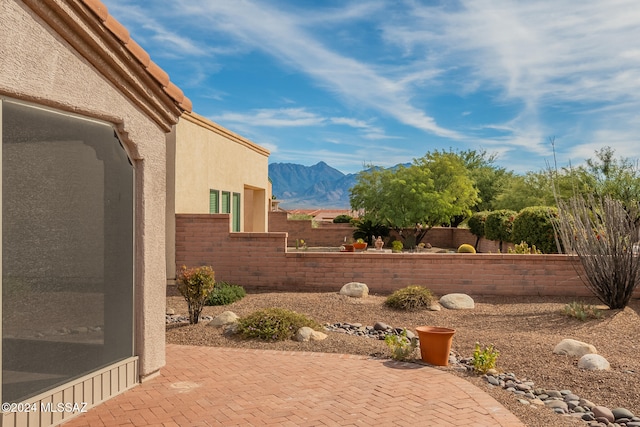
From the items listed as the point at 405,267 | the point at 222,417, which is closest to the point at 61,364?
the point at 222,417

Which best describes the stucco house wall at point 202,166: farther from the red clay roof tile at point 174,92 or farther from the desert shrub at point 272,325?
the red clay roof tile at point 174,92

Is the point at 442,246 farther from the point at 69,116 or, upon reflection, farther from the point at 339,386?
the point at 69,116

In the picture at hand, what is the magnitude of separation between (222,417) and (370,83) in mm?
47107

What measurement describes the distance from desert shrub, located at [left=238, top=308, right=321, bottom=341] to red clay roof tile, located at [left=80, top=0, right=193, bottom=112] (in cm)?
374

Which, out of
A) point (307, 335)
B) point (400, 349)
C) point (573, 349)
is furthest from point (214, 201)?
point (573, 349)

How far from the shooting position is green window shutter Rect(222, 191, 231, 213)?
1810 cm

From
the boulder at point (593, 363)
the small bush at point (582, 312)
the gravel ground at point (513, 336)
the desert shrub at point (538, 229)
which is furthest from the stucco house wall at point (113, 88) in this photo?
the desert shrub at point (538, 229)

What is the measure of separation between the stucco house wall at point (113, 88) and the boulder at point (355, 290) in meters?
7.02

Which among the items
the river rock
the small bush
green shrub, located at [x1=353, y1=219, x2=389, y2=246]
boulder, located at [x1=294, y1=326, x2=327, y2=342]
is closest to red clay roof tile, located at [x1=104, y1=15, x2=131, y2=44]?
boulder, located at [x1=294, y1=326, x2=327, y2=342]

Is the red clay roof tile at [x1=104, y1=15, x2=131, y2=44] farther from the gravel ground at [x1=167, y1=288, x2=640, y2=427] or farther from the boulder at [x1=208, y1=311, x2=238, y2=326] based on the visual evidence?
the boulder at [x1=208, y1=311, x2=238, y2=326]

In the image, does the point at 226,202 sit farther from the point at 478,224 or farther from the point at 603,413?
the point at 478,224

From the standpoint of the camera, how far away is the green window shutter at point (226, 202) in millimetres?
18100

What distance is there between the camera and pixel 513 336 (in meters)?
9.55

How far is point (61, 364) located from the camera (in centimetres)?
504
